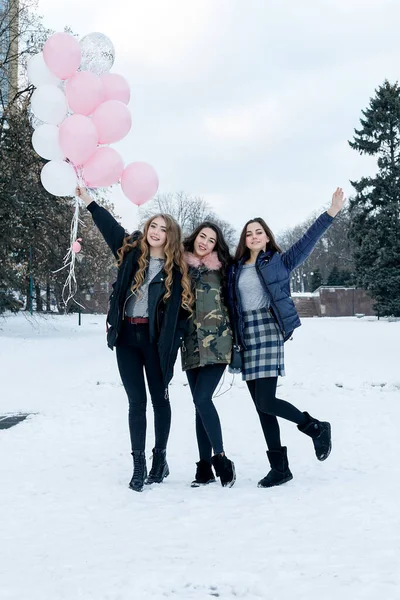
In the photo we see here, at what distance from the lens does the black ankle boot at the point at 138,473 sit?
414cm

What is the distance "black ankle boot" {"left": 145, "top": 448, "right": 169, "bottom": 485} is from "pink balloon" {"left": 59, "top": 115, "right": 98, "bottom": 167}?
2.56 meters

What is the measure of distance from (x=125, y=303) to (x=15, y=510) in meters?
1.52

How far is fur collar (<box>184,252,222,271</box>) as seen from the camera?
444 centimetres

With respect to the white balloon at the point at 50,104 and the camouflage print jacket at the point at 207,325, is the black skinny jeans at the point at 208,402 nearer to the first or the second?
the camouflage print jacket at the point at 207,325

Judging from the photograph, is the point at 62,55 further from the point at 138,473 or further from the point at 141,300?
the point at 138,473

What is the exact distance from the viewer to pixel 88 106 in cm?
538

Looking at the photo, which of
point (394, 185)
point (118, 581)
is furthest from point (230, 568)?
point (394, 185)

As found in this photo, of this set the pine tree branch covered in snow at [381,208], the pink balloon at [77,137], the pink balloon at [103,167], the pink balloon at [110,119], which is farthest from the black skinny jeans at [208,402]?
the pine tree branch covered in snow at [381,208]

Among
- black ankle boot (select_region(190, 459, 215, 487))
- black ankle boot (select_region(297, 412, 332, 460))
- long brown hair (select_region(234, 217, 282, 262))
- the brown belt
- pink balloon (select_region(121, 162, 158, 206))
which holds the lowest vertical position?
black ankle boot (select_region(190, 459, 215, 487))

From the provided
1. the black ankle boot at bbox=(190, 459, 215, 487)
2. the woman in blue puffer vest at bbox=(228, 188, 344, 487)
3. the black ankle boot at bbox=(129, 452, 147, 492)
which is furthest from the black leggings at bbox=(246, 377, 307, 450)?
the black ankle boot at bbox=(129, 452, 147, 492)

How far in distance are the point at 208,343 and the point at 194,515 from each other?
120 cm

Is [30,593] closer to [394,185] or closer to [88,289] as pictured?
[88,289]

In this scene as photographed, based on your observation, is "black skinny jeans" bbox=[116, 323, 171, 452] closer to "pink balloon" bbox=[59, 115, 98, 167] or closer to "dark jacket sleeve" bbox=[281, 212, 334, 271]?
"dark jacket sleeve" bbox=[281, 212, 334, 271]

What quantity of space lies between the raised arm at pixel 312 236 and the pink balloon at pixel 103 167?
1.74 metres
